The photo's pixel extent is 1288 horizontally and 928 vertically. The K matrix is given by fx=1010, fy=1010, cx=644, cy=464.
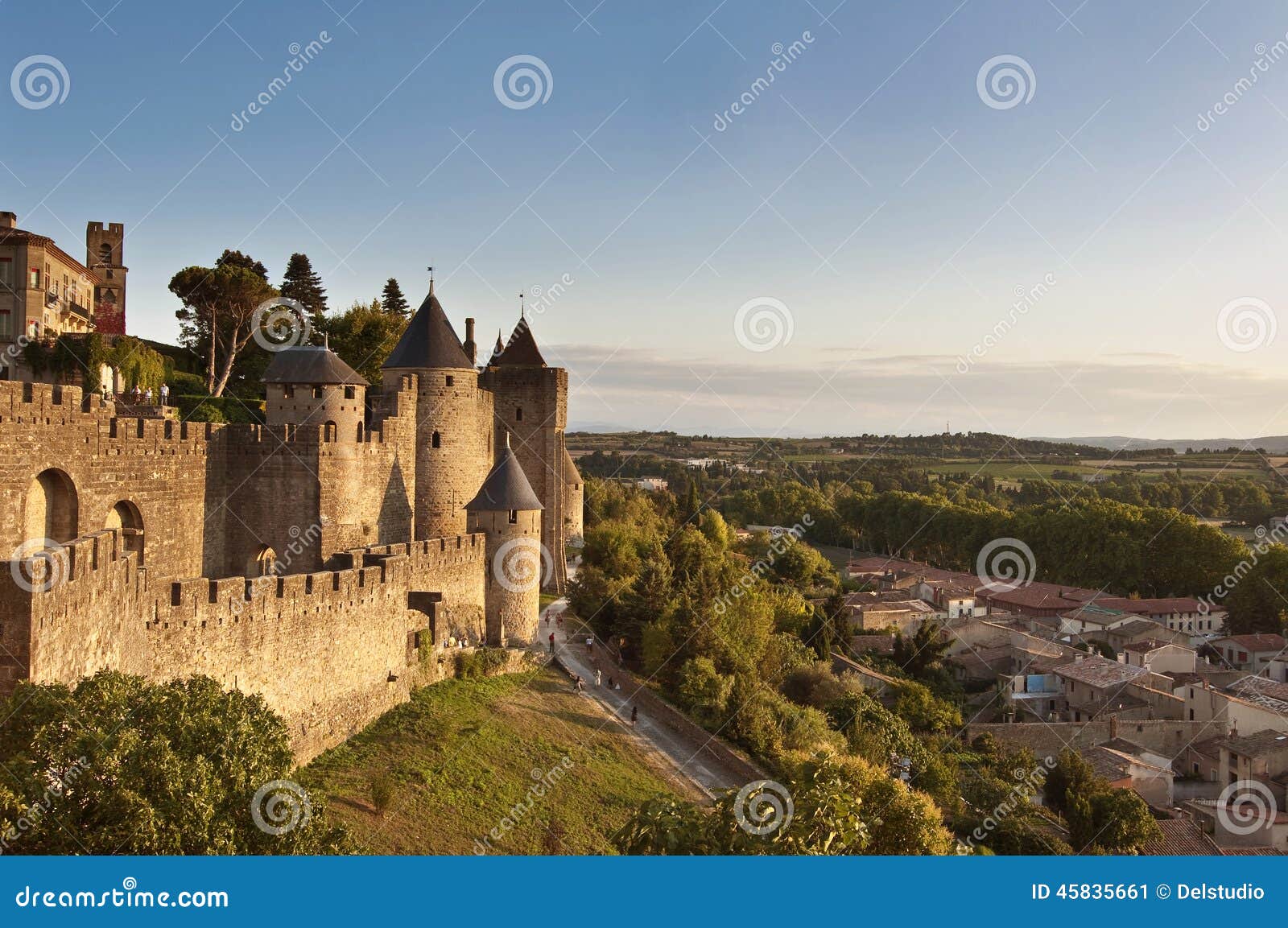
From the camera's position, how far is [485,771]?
66.1 feet

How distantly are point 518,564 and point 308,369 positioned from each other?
7.21 m

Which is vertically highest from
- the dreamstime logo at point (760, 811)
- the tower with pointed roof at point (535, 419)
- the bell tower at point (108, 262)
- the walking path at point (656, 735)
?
the bell tower at point (108, 262)

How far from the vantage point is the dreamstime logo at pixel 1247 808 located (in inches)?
1405

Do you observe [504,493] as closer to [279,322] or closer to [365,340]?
[365,340]

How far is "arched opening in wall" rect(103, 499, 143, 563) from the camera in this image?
19.2 metres

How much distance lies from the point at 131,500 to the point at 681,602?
18.0 meters

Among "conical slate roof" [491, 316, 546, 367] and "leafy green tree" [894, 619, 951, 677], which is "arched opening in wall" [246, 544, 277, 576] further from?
"leafy green tree" [894, 619, 951, 677]

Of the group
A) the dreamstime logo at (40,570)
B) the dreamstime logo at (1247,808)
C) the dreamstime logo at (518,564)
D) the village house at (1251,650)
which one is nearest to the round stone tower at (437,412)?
the dreamstime logo at (518,564)

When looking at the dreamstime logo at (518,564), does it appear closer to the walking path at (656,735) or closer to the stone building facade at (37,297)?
the walking path at (656,735)

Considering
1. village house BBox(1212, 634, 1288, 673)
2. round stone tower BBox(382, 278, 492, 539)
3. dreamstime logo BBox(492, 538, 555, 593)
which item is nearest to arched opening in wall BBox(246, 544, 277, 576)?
round stone tower BBox(382, 278, 492, 539)

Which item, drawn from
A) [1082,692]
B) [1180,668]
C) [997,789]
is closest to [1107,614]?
[1180,668]

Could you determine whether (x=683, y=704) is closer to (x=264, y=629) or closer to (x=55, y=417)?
(x=264, y=629)

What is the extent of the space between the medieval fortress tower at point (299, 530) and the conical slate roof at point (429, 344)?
0.22 feet
